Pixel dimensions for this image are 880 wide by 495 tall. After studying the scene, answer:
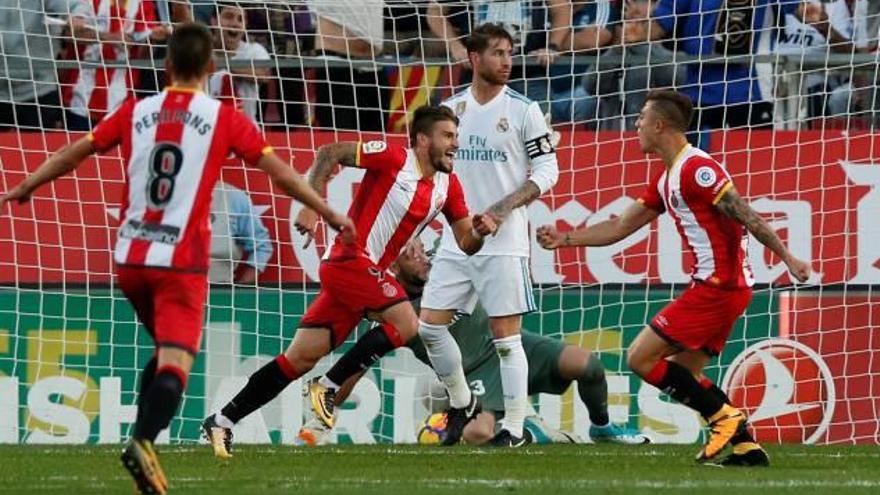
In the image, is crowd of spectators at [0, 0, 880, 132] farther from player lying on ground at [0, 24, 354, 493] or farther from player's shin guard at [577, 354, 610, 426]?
player lying on ground at [0, 24, 354, 493]

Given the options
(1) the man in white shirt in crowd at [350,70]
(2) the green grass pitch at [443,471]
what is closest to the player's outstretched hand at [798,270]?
(2) the green grass pitch at [443,471]

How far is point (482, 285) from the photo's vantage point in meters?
11.3

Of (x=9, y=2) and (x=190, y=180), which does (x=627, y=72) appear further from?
(x=190, y=180)

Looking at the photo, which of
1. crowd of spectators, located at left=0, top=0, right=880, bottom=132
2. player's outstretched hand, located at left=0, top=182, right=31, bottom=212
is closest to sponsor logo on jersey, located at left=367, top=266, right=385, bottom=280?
crowd of spectators, located at left=0, top=0, right=880, bottom=132

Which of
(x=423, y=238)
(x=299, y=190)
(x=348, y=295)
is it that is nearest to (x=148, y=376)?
(x=299, y=190)

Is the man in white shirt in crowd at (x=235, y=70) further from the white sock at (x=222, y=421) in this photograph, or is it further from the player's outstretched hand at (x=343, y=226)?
the player's outstretched hand at (x=343, y=226)

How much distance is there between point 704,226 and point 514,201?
147cm

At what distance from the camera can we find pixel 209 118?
7977 millimetres

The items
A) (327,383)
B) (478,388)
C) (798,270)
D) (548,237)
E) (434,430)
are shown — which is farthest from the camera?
(478,388)

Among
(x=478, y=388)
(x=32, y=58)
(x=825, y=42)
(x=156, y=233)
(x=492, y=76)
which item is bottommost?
(x=478, y=388)

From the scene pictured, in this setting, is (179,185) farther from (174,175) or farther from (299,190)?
(299,190)

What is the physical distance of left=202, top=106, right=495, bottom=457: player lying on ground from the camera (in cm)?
1052

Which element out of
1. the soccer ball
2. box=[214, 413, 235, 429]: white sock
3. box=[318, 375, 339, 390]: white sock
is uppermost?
box=[318, 375, 339, 390]: white sock

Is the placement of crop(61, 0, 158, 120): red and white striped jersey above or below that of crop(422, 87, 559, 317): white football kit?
above
